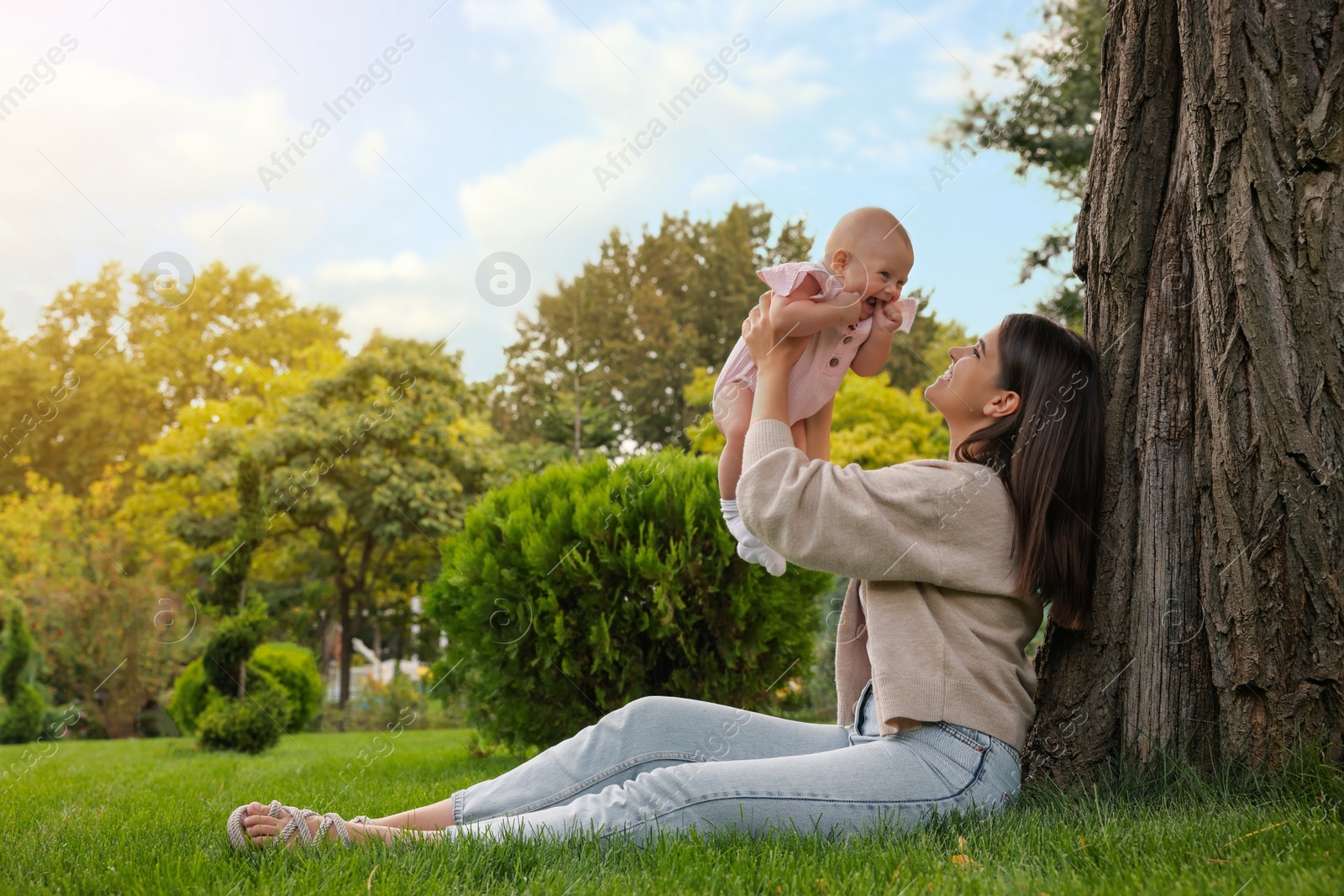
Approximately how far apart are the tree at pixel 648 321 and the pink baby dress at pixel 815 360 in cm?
1900

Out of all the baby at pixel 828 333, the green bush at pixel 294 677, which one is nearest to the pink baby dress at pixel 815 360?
the baby at pixel 828 333

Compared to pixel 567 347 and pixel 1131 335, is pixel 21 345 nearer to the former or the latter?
pixel 567 347

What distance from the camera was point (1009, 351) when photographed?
246 cm

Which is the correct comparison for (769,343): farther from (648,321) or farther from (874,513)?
(648,321)

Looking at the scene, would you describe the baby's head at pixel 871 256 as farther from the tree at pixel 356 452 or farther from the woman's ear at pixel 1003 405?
the tree at pixel 356 452

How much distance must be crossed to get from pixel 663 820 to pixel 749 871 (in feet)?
0.92

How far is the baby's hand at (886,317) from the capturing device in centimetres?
291

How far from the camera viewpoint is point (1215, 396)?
232 cm

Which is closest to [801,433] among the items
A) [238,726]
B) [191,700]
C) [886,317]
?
[886,317]

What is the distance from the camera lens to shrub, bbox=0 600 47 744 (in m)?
11.3

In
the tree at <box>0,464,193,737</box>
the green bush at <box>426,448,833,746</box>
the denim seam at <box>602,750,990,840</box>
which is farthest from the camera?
the tree at <box>0,464,193,737</box>

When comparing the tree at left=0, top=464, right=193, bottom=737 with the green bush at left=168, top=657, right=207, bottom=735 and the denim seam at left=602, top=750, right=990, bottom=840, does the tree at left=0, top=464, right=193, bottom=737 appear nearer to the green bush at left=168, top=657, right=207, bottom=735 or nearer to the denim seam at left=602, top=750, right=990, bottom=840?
the green bush at left=168, top=657, right=207, bottom=735

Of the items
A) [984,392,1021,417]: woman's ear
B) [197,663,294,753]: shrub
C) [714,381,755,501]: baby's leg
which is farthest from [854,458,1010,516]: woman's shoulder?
[197,663,294,753]: shrub

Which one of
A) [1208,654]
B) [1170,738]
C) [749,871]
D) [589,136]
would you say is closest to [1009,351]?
[1208,654]
